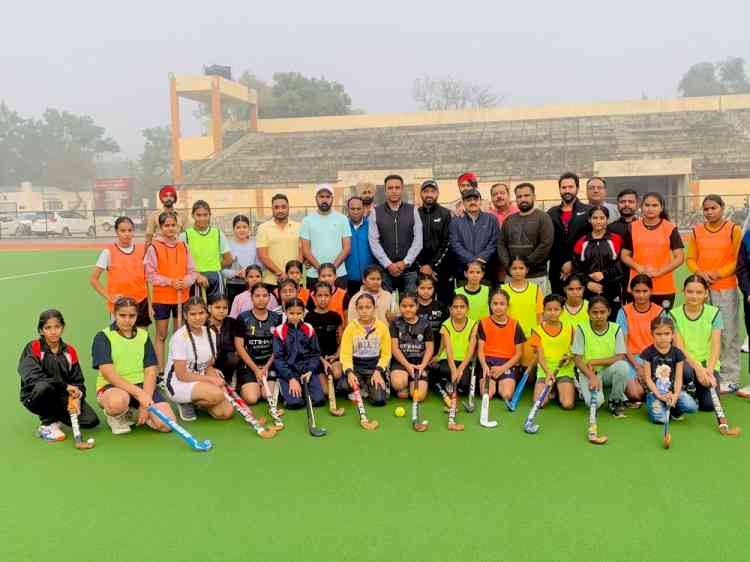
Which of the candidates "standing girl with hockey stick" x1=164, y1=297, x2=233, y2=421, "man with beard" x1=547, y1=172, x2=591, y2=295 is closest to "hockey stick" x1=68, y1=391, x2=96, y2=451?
"standing girl with hockey stick" x1=164, y1=297, x2=233, y2=421

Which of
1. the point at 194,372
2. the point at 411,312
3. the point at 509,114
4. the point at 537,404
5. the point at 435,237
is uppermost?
the point at 509,114

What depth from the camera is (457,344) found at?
5.65 m

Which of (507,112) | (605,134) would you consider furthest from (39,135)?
(605,134)

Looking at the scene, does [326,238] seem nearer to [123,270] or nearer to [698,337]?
[123,270]

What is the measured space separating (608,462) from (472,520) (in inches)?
47.0

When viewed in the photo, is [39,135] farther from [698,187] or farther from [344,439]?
[344,439]

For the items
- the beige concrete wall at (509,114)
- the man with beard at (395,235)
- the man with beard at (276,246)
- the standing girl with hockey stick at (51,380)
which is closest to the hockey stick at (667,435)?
the man with beard at (395,235)

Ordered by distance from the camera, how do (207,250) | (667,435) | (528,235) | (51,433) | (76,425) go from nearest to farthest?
(667,435) < (76,425) < (51,433) < (528,235) < (207,250)

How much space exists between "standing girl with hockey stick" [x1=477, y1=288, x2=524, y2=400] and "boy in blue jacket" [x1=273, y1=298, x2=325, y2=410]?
137 cm

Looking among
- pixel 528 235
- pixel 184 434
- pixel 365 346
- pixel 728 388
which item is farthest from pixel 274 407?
pixel 728 388

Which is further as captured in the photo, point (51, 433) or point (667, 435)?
point (51, 433)

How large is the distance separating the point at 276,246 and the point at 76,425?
2602mm

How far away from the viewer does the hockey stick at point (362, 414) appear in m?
4.82

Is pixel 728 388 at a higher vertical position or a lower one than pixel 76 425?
lower
